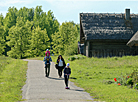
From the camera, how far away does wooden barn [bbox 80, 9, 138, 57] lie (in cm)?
3300

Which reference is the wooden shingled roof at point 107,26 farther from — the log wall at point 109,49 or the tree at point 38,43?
the tree at point 38,43

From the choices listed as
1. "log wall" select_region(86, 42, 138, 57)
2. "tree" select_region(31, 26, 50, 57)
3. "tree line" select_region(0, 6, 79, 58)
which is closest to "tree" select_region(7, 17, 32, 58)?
"tree line" select_region(0, 6, 79, 58)

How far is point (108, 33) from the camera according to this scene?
33188 millimetres

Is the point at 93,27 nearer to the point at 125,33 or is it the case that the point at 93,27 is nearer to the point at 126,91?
the point at 125,33

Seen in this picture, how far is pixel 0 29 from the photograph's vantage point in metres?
66.6

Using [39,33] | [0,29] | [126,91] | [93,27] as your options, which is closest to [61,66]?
[126,91]

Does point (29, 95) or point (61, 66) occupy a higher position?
point (61, 66)

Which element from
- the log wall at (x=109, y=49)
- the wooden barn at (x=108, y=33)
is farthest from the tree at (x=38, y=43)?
the log wall at (x=109, y=49)

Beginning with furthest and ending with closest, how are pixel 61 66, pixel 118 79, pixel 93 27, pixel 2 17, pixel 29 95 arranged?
pixel 2 17
pixel 93 27
pixel 61 66
pixel 118 79
pixel 29 95

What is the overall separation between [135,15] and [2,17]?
55.1 m

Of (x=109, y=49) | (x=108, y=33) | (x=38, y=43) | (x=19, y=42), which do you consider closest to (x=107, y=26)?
(x=108, y=33)

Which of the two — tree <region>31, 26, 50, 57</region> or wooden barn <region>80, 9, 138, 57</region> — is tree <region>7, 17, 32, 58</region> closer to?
tree <region>31, 26, 50, 57</region>

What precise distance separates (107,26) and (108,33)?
1.66 metres

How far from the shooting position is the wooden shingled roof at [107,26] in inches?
1294
